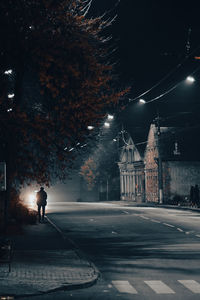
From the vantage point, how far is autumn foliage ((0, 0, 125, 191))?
1642 centimetres

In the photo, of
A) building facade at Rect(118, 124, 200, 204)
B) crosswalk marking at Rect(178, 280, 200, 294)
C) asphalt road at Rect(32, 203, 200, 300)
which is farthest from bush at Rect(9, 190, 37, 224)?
building facade at Rect(118, 124, 200, 204)

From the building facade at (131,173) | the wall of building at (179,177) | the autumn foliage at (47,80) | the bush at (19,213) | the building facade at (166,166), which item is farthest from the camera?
the building facade at (131,173)

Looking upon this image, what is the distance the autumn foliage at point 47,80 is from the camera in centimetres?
1642

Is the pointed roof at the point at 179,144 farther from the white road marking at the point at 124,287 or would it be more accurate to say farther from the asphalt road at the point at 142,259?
the white road marking at the point at 124,287

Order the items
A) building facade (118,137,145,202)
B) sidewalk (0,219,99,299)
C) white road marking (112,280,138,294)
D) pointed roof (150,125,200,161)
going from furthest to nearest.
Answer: building facade (118,137,145,202) < pointed roof (150,125,200,161) < white road marking (112,280,138,294) < sidewalk (0,219,99,299)

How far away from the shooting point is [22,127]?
1617 cm

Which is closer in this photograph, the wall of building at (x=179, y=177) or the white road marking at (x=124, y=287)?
the white road marking at (x=124, y=287)

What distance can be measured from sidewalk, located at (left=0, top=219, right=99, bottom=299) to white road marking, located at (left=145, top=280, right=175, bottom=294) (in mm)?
1114

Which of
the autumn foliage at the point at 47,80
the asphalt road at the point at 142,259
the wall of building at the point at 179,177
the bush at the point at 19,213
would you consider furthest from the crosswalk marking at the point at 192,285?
the wall of building at the point at 179,177

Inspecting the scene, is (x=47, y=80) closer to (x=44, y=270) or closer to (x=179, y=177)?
(x=44, y=270)

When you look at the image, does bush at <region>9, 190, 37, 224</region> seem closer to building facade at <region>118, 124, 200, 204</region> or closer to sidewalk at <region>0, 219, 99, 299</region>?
sidewalk at <region>0, 219, 99, 299</region>

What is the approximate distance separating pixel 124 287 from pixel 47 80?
6892 millimetres

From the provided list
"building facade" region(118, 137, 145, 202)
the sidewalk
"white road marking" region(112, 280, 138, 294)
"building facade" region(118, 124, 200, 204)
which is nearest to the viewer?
the sidewalk

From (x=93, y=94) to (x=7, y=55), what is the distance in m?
2.91
